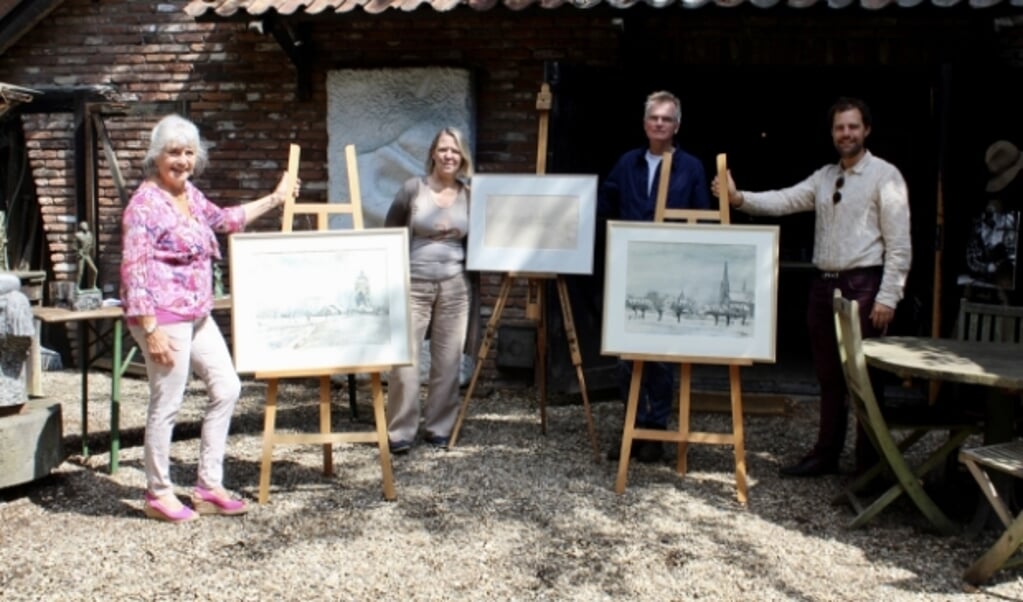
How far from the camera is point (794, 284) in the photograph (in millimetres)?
10445

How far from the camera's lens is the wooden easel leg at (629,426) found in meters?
4.71

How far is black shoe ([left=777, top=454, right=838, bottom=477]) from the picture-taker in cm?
501

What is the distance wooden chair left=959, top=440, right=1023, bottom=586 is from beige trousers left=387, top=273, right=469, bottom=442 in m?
2.63

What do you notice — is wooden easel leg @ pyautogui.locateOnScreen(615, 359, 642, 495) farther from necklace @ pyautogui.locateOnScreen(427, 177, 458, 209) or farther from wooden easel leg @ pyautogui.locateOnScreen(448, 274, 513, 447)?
necklace @ pyautogui.locateOnScreen(427, 177, 458, 209)

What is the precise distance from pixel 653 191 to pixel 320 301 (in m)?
1.78

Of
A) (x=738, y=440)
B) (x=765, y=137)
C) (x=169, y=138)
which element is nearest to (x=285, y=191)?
(x=169, y=138)

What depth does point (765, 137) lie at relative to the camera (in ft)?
34.7

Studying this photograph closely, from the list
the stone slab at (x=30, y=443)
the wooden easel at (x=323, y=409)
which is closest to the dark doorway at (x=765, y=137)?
the wooden easel at (x=323, y=409)

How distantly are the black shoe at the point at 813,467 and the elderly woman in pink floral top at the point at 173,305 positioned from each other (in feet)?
8.72

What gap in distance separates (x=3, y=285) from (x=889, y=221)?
4.07 meters

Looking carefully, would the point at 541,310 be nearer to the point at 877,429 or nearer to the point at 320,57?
the point at 877,429

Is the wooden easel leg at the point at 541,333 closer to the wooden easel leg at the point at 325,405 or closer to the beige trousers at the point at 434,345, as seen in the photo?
the beige trousers at the point at 434,345

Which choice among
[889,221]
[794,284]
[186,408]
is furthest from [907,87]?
[186,408]

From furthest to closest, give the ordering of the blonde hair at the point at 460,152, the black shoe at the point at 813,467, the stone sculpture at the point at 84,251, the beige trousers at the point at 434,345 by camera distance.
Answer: the stone sculpture at the point at 84,251 → the beige trousers at the point at 434,345 → the blonde hair at the point at 460,152 → the black shoe at the point at 813,467
